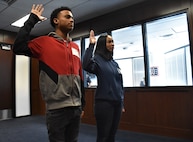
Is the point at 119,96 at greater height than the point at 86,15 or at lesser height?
lesser

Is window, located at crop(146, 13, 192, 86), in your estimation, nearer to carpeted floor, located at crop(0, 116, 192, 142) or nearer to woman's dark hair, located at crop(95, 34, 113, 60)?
carpeted floor, located at crop(0, 116, 192, 142)

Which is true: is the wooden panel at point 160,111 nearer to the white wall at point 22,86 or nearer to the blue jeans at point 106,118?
the blue jeans at point 106,118

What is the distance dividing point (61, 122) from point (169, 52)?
306cm

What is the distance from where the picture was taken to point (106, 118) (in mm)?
1615

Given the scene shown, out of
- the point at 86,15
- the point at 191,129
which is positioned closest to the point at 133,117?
the point at 191,129

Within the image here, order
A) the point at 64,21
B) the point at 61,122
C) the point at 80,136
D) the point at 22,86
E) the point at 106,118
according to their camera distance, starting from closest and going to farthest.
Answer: the point at 61,122
the point at 64,21
the point at 106,118
the point at 80,136
the point at 22,86

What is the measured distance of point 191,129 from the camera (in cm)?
292

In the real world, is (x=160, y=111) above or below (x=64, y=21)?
below

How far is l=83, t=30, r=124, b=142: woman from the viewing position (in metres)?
1.63

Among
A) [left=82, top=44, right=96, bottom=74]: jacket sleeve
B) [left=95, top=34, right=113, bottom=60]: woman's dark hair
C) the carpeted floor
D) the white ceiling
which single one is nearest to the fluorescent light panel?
the white ceiling

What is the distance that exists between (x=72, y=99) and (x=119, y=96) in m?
0.70

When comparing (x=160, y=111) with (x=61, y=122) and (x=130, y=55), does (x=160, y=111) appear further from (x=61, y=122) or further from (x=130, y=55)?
(x=61, y=122)

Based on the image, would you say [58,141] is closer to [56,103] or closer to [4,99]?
[56,103]

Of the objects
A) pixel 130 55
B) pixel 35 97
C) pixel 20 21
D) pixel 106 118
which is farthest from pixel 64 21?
pixel 35 97
